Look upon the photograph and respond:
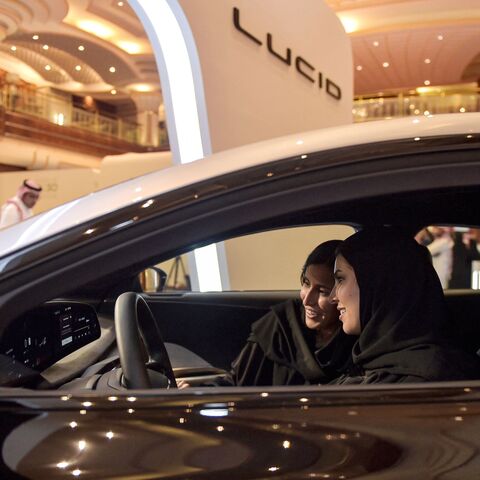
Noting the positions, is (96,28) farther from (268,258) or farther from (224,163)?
(224,163)

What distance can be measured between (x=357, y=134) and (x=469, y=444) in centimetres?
46

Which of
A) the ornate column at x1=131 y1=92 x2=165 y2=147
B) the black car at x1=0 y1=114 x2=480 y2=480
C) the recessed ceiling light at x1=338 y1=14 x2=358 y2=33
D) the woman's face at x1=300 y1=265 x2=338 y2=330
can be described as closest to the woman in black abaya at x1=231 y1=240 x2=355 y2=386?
the woman's face at x1=300 y1=265 x2=338 y2=330

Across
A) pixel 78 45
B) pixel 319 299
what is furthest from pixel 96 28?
pixel 319 299

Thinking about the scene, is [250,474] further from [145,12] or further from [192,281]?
[145,12]

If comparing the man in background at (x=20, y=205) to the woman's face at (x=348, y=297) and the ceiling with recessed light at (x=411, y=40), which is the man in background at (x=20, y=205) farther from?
the ceiling with recessed light at (x=411, y=40)

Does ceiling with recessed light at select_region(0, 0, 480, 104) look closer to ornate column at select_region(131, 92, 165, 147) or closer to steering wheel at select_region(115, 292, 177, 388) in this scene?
ornate column at select_region(131, 92, 165, 147)

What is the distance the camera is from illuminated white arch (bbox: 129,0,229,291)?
165 inches

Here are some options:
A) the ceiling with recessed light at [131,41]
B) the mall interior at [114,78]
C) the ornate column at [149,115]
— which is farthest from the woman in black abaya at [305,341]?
the ornate column at [149,115]

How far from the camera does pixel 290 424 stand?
82 cm

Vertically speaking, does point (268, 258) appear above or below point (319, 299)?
below

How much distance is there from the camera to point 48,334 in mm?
1271

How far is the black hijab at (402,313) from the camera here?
111 centimetres

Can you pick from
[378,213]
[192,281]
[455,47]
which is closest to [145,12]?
[192,281]

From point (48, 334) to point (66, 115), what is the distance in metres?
18.9
